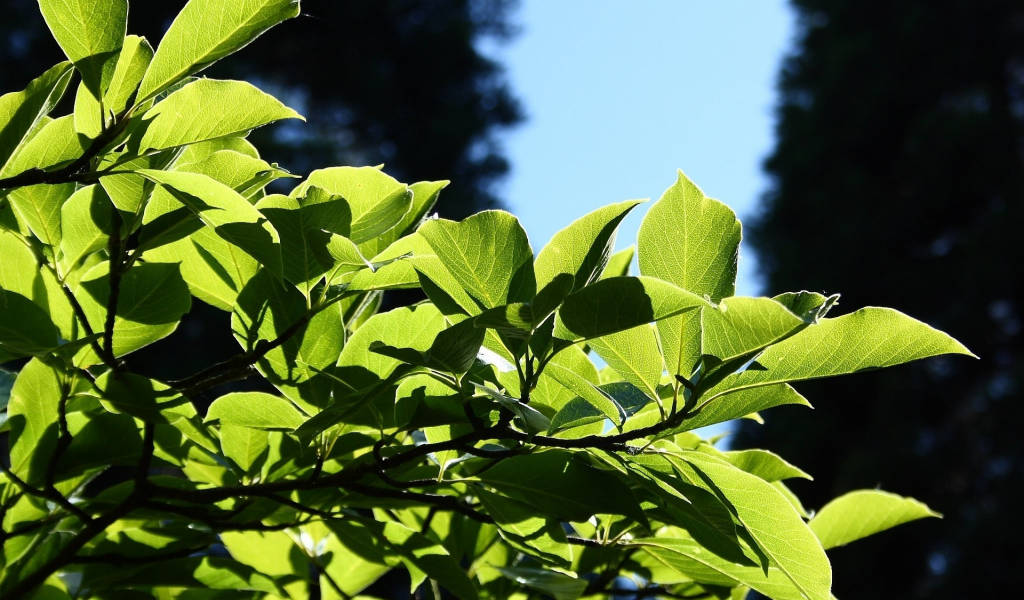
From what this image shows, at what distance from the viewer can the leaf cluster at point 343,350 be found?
32cm

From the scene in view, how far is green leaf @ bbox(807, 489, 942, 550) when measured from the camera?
0.54 m

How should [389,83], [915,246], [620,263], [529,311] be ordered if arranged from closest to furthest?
1. [529,311]
2. [620,263]
3. [915,246]
4. [389,83]

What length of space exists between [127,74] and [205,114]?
0.12 ft

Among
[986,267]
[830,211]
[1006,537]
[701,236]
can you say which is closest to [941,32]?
[830,211]

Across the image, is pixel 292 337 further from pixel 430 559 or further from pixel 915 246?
pixel 915 246

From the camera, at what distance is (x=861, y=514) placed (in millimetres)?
546

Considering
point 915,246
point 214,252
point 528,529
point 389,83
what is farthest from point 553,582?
point 389,83

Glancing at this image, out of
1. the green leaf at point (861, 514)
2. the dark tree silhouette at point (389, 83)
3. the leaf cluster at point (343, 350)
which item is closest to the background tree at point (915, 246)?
the dark tree silhouette at point (389, 83)

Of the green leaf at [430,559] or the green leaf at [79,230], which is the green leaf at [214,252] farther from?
the green leaf at [430,559]

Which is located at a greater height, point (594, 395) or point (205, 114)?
point (205, 114)

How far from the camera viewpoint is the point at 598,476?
0.37 metres

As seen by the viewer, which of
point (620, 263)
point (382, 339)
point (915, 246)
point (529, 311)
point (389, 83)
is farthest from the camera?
point (389, 83)

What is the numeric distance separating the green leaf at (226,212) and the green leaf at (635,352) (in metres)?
0.15

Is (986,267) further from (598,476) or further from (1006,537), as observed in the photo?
(598,476)
